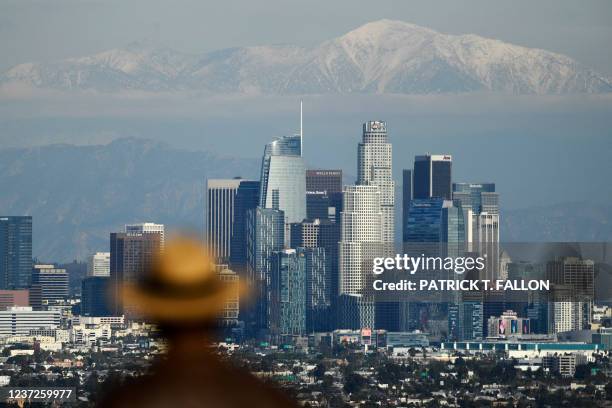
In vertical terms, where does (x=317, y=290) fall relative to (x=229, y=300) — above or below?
below

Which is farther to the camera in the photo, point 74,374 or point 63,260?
point 63,260

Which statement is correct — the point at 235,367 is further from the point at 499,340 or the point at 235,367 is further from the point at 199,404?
the point at 499,340

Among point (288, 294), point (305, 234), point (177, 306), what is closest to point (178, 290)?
point (177, 306)

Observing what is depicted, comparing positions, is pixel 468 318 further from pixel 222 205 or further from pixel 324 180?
pixel 324 180

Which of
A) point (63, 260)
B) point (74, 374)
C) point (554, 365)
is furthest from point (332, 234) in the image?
point (74, 374)

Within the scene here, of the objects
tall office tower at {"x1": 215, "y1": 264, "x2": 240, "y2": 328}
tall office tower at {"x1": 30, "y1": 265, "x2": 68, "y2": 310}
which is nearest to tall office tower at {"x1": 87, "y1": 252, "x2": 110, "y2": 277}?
tall office tower at {"x1": 30, "y1": 265, "x2": 68, "y2": 310}

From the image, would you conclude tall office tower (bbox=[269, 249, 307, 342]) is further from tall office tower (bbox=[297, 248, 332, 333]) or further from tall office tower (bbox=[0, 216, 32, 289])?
tall office tower (bbox=[0, 216, 32, 289])
